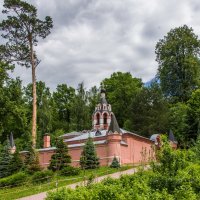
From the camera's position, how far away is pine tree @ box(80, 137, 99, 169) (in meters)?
24.3

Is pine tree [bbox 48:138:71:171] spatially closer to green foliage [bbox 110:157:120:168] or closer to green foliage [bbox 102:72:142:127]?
green foliage [bbox 110:157:120:168]

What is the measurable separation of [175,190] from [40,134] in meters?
35.9

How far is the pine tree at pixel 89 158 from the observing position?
24.3 metres

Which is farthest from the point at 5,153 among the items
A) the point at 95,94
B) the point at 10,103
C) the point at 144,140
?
the point at 95,94

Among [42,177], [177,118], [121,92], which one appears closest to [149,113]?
[177,118]

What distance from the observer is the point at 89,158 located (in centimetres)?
2442

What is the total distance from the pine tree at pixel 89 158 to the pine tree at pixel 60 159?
91cm

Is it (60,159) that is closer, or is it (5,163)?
(60,159)

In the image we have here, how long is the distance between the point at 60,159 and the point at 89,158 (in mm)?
1736

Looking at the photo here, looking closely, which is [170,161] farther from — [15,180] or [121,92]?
[121,92]

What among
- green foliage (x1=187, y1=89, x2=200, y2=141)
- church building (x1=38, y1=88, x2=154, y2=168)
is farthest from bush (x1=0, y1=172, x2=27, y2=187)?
green foliage (x1=187, y1=89, x2=200, y2=141)

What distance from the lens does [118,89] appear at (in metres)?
50.5

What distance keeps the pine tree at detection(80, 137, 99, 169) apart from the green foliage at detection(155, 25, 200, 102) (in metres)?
21.2

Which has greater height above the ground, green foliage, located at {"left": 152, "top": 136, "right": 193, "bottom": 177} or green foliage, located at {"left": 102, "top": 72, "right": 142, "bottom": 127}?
green foliage, located at {"left": 102, "top": 72, "right": 142, "bottom": 127}
